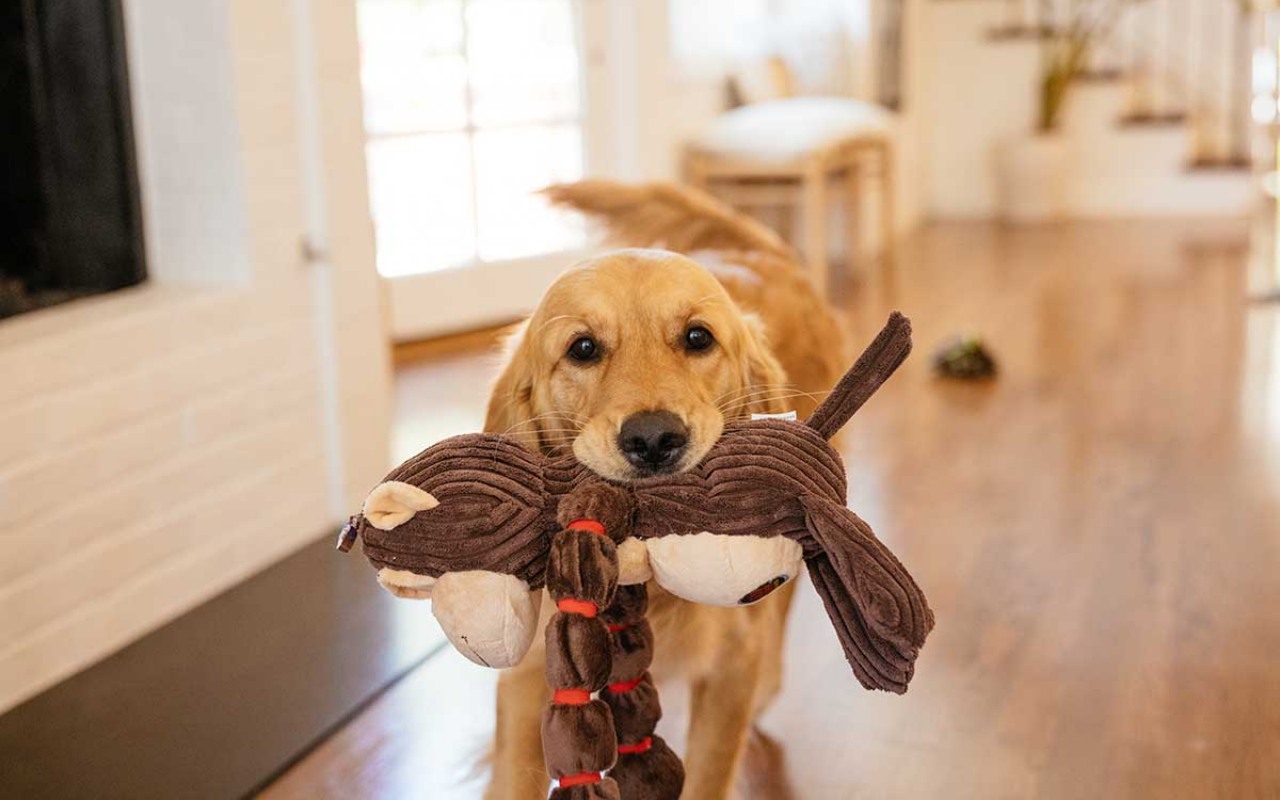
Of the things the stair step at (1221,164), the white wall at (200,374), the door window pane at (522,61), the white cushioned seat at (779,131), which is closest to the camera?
the white wall at (200,374)

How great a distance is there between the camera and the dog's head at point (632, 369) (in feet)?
4.20

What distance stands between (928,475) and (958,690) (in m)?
1.18

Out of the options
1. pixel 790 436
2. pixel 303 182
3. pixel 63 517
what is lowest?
pixel 63 517

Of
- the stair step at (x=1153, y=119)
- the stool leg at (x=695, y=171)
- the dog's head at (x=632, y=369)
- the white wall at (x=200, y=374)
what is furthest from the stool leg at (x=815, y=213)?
the dog's head at (x=632, y=369)

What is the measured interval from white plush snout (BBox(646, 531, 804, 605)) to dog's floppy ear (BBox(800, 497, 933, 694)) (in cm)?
4

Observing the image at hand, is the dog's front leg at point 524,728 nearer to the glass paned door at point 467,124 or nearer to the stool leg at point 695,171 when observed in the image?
the glass paned door at point 467,124

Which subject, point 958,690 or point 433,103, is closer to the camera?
Answer: point 958,690

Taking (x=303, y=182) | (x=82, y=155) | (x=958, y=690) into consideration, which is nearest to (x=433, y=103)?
(x=303, y=182)

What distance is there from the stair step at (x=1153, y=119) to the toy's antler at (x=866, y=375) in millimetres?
7436

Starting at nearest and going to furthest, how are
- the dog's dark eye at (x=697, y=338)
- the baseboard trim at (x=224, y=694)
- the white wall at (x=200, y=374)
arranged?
1. the dog's dark eye at (x=697, y=338)
2. the baseboard trim at (x=224, y=694)
3. the white wall at (x=200, y=374)

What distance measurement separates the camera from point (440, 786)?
178 cm

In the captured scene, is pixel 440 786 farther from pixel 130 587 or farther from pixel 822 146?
pixel 822 146

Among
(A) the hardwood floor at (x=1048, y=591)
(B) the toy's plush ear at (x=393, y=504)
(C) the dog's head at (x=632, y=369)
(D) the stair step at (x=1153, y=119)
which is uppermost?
(D) the stair step at (x=1153, y=119)

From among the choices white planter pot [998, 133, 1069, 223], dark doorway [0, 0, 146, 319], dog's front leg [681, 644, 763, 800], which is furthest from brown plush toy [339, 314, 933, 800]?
white planter pot [998, 133, 1069, 223]
